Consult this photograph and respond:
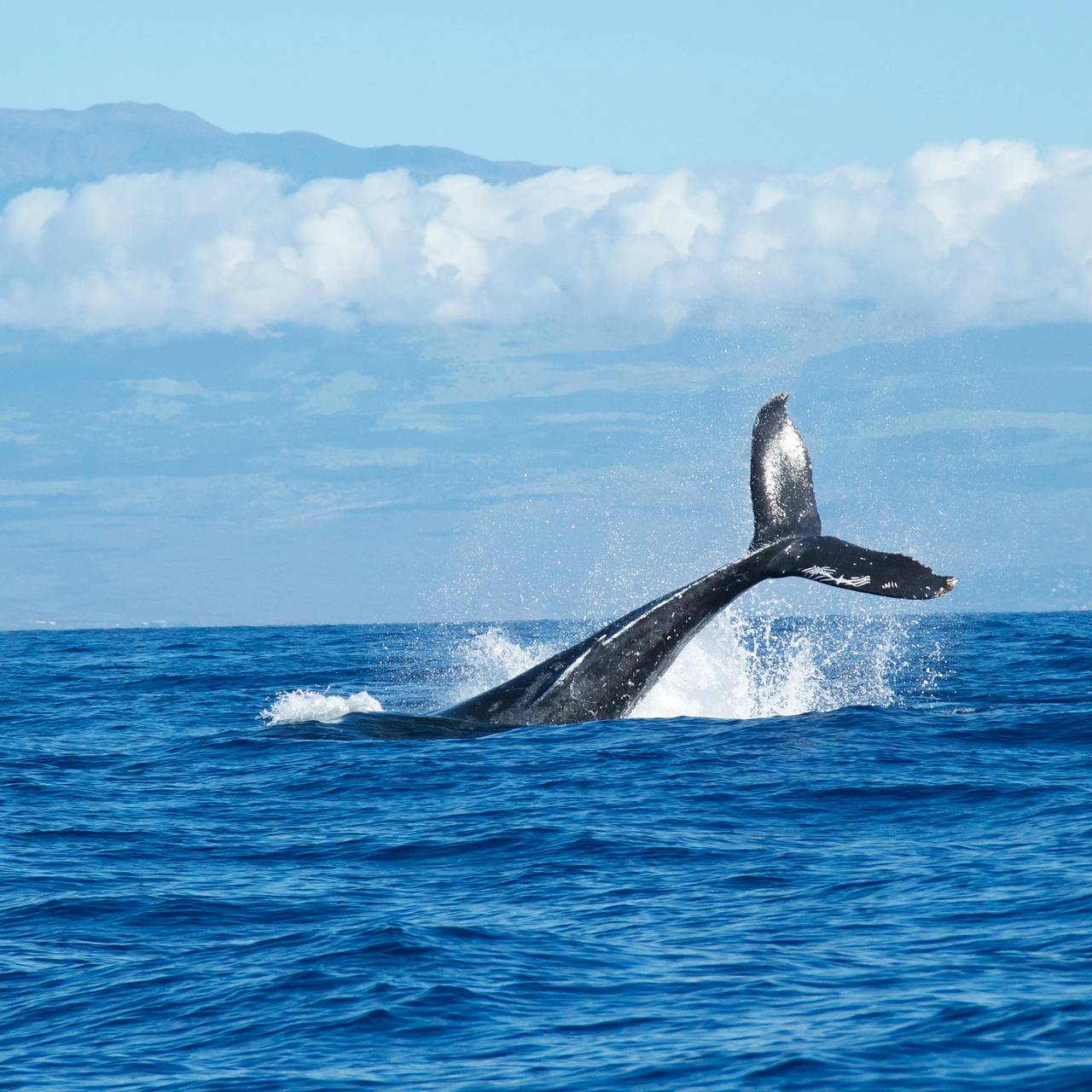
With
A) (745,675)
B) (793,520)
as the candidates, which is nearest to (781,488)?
(793,520)

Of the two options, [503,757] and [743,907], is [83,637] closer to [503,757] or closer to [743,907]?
[503,757]

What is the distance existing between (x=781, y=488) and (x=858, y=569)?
1.86 m

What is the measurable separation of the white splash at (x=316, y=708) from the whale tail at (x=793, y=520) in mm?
6539

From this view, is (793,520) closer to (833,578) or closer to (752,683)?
(833,578)

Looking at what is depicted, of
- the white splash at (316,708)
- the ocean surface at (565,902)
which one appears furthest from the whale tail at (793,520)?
the white splash at (316,708)

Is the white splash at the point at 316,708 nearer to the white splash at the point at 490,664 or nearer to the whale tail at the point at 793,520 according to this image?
the white splash at the point at 490,664

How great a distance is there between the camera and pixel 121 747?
70.3ft

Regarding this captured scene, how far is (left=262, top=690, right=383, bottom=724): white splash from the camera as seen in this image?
74.6ft

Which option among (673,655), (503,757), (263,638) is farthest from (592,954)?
(263,638)

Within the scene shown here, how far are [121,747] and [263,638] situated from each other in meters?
36.5

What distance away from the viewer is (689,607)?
776 inches

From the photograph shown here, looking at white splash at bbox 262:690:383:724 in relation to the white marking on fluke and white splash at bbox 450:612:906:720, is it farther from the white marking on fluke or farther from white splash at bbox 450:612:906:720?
the white marking on fluke

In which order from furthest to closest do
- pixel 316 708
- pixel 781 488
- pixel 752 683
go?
pixel 752 683
pixel 316 708
pixel 781 488

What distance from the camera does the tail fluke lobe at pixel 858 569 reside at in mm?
17125
